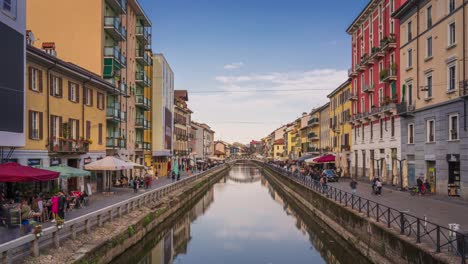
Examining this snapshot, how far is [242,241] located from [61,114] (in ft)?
45.5

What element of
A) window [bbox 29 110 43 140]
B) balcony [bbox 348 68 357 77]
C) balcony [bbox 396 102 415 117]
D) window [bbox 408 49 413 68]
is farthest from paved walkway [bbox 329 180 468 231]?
balcony [bbox 348 68 357 77]

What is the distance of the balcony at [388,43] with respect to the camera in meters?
39.9

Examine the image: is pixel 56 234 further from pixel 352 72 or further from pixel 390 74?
pixel 352 72

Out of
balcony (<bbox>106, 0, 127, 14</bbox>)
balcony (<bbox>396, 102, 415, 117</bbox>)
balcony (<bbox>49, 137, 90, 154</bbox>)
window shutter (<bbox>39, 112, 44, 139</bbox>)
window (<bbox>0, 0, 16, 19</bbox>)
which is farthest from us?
balcony (<bbox>106, 0, 127, 14</bbox>)

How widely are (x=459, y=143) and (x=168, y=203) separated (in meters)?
20.2

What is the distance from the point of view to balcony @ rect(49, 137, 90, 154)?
27625mm

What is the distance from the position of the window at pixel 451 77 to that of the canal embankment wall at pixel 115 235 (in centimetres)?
2028

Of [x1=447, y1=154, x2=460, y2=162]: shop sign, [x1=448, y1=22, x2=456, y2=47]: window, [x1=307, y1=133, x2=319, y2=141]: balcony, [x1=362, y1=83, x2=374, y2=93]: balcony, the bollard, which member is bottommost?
the bollard

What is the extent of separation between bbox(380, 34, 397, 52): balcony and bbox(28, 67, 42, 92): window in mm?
28827

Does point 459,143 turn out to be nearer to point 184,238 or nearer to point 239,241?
point 239,241

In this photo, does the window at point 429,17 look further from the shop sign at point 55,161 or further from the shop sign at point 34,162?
the shop sign at point 34,162

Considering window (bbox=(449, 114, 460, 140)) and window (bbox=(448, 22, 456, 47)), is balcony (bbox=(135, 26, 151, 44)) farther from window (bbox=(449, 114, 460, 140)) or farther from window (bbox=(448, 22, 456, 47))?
window (bbox=(449, 114, 460, 140))

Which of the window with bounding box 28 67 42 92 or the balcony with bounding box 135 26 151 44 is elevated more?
the balcony with bounding box 135 26 151 44

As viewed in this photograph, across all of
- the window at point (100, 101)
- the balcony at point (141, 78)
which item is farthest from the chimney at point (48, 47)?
the balcony at point (141, 78)
